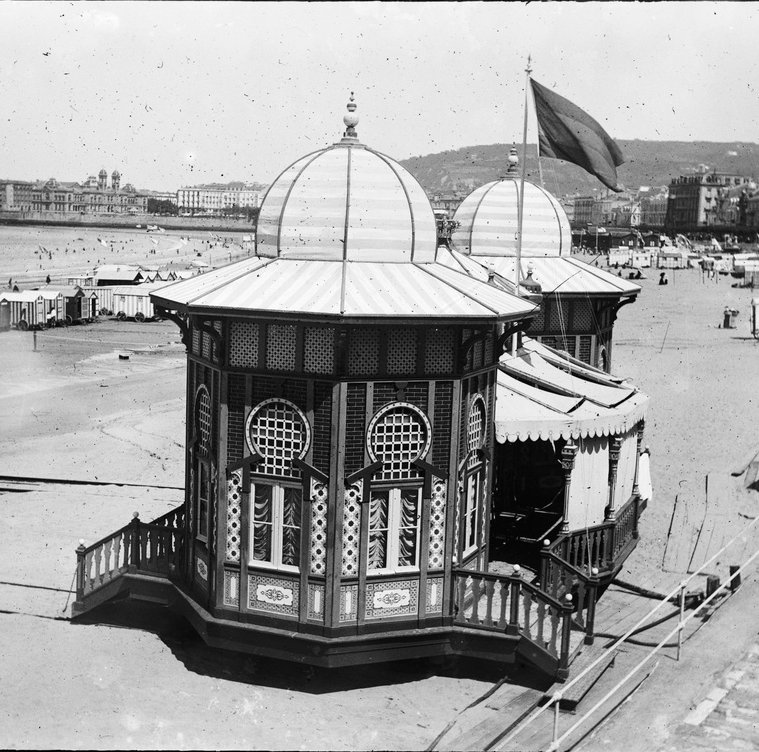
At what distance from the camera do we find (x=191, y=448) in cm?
1340

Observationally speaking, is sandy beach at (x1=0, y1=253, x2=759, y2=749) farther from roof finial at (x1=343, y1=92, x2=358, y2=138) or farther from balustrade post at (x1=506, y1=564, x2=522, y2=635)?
roof finial at (x1=343, y1=92, x2=358, y2=138)

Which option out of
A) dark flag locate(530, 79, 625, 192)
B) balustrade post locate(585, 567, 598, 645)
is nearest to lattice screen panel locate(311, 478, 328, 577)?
balustrade post locate(585, 567, 598, 645)

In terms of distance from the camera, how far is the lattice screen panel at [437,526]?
40.4 feet

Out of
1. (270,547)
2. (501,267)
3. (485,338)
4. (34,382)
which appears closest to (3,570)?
(270,547)

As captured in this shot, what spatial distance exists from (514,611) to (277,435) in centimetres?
317

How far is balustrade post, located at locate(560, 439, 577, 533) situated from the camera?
1435cm

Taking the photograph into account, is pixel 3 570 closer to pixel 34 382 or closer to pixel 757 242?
pixel 34 382

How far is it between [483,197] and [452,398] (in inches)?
386

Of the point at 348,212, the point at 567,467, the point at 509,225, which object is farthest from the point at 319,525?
the point at 509,225

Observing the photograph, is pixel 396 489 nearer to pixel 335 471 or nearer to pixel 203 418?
pixel 335 471

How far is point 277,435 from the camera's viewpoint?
1205 cm

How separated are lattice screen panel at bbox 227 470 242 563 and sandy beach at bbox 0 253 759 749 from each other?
54.3 inches

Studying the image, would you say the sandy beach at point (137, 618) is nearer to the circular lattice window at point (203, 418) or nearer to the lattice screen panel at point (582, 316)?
the circular lattice window at point (203, 418)

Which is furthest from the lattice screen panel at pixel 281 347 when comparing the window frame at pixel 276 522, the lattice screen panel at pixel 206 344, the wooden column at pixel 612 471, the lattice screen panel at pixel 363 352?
the wooden column at pixel 612 471
